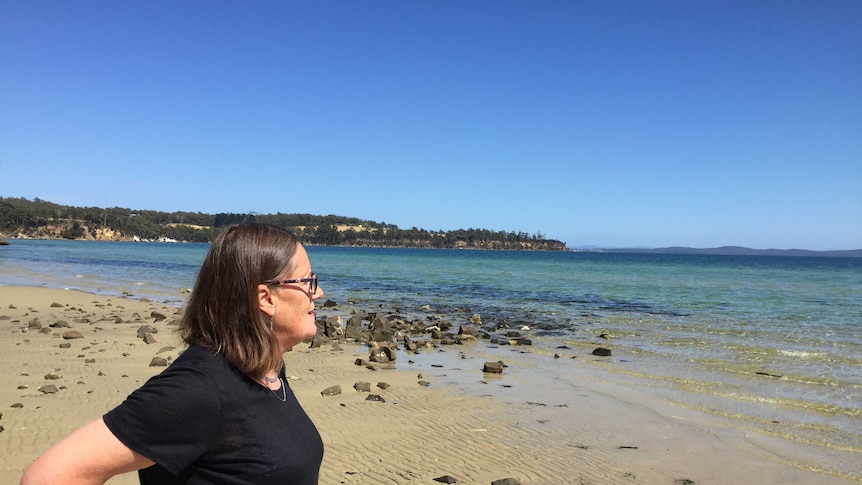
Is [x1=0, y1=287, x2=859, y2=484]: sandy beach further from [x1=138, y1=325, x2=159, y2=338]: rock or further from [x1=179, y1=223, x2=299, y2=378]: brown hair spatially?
[x1=179, y1=223, x2=299, y2=378]: brown hair

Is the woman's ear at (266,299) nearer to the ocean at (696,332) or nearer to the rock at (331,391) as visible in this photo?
the rock at (331,391)

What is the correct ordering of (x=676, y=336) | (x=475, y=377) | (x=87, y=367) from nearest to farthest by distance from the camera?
(x=87, y=367), (x=475, y=377), (x=676, y=336)

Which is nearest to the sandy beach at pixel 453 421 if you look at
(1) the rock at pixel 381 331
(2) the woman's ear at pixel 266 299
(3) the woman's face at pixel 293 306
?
(1) the rock at pixel 381 331

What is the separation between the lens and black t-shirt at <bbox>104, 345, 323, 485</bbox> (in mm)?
1751

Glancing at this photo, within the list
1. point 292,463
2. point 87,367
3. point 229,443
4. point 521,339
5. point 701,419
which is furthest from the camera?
point 521,339

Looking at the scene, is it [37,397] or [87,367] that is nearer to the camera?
[37,397]

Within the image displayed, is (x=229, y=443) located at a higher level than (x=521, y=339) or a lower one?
higher

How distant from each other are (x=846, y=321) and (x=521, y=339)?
14282mm

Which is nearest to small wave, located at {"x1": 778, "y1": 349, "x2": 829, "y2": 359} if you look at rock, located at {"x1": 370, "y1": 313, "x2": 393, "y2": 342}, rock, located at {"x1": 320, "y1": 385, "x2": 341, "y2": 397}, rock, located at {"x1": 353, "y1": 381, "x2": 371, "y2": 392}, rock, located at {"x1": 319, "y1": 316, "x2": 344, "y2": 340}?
rock, located at {"x1": 370, "y1": 313, "x2": 393, "y2": 342}

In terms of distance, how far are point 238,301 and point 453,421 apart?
6.93 metres

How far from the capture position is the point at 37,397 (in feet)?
28.0

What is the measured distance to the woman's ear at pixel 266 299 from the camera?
2.22 meters

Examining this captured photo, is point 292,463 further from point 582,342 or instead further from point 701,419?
point 582,342

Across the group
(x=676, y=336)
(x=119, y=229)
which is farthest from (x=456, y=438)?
(x=119, y=229)
